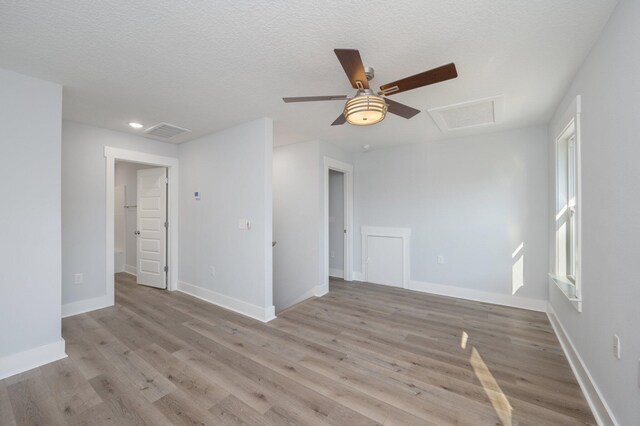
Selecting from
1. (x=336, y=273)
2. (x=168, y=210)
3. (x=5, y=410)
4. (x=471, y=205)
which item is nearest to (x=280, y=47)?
(x=5, y=410)

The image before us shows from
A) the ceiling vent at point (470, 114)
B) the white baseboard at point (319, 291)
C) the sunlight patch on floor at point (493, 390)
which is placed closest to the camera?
the sunlight patch on floor at point (493, 390)

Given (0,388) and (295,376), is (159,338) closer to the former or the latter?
(0,388)

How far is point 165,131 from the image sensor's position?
3.66 m

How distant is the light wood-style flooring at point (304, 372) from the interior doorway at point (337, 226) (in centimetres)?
188

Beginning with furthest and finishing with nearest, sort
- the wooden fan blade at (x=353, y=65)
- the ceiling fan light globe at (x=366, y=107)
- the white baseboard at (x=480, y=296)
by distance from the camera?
1. the white baseboard at (x=480, y=296)
2. the ceiling fan light globe at (x=366, y=107)
3. the wooden fan blade at (x=353, y=65)

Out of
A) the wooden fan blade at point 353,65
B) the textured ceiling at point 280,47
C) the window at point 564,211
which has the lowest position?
the window at point 564,211

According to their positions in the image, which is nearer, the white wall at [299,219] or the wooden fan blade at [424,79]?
the wooden fan blade at [424,79]

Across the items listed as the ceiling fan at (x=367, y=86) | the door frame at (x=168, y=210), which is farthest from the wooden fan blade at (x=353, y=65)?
the door frame at (x=168, y=210)

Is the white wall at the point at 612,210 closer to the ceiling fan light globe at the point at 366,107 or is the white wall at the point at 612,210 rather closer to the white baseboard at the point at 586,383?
the white baseboard at the point at 586,383

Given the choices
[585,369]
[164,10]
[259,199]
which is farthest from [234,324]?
[585,369]

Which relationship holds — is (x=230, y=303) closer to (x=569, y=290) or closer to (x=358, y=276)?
(x=358, y=276)

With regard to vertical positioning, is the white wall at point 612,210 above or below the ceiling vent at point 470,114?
below

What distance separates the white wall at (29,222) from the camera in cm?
208

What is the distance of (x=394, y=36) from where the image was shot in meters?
1.70
